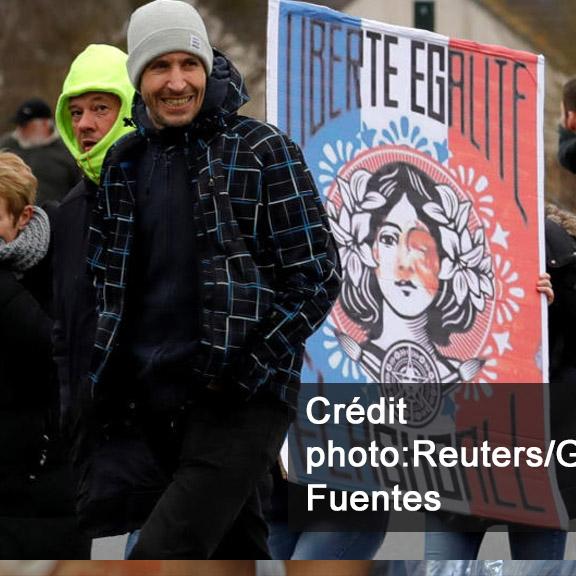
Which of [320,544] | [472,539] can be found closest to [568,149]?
[472,539]

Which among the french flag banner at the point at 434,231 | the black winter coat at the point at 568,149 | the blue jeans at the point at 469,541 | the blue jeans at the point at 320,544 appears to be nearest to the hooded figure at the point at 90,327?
the french flag banner at the point at 434,231

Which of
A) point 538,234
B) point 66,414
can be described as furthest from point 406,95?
point 66,414

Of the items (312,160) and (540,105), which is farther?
(540,105)

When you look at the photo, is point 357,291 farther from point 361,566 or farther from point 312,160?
point 361,566

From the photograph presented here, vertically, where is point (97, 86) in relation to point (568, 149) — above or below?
below

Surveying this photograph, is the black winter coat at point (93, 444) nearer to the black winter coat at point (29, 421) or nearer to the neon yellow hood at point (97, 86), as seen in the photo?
the black winter coat at point (29, 421)

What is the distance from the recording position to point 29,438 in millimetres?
5555

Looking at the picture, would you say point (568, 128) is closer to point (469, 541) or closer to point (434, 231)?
point (434, 231)

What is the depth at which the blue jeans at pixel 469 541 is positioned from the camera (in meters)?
6.43

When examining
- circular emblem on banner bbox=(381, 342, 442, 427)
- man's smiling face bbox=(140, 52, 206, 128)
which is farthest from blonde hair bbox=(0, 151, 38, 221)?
circular emblem on banner bbox=(381, 342, 442, 427)

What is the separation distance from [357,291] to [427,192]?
0.48 metres

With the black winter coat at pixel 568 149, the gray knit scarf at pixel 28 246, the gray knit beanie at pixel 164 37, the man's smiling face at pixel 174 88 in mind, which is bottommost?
the gray knit scarf at pixel 28 246

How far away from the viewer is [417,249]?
22.1ft

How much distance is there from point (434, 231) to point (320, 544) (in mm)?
1172
